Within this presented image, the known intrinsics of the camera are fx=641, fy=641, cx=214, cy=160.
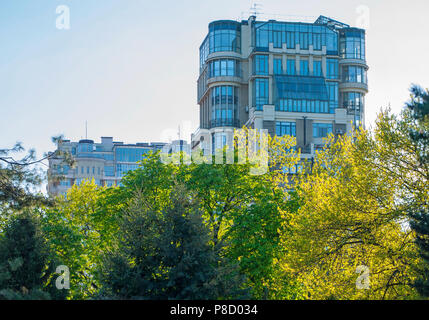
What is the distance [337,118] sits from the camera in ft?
304

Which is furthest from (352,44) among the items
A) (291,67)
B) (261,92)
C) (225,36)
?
(225,36)

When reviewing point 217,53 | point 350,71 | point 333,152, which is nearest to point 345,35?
point 350,71

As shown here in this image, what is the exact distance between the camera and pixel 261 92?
92312mm

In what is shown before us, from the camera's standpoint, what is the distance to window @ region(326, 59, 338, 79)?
95738 millimetres

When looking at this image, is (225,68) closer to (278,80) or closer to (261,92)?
(261,92)

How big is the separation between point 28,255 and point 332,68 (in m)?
74.5

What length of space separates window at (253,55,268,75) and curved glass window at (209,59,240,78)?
3.27 m

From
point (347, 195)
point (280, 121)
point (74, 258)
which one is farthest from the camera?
point (280, 121)

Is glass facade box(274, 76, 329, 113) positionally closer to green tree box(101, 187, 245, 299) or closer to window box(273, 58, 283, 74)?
window box(273, 58, 283, 74)

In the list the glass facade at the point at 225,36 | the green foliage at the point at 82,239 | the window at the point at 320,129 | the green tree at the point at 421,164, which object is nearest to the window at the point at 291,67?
the glass facade at the point at 225,36

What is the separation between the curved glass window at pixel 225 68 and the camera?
94438 millimetres

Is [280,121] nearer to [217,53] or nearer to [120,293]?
[217,53]

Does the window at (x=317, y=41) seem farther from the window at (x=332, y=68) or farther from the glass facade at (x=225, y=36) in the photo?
the glass facade at (x=225, y=36)

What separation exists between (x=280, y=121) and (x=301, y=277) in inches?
2359
